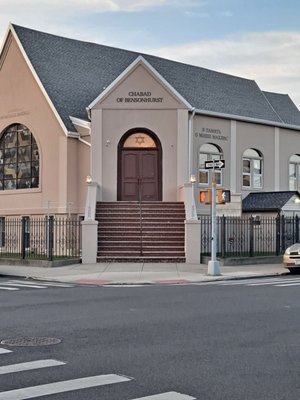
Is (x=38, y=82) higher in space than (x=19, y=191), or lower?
higher

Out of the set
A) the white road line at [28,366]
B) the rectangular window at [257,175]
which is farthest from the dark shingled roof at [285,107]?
the white road line at [28,366]

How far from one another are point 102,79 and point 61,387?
1150 inches

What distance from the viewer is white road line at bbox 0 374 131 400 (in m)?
6.02

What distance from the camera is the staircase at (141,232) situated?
980 inches

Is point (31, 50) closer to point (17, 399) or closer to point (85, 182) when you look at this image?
point (85, 182)

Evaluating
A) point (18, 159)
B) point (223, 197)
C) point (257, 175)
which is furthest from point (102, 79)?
point (223, 197)

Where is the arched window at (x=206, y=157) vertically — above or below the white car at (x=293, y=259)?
above

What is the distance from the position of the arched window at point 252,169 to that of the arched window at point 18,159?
10.7 meters

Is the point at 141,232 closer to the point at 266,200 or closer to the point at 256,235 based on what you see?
the point at 256,235

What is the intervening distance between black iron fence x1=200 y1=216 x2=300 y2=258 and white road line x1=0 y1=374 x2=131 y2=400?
19.4m

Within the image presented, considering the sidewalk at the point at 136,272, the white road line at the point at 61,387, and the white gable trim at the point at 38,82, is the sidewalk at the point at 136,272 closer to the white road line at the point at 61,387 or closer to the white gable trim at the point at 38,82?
the white gable trim at the point at 38,82

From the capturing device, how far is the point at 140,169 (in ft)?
96.7

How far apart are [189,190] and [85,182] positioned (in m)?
5.54

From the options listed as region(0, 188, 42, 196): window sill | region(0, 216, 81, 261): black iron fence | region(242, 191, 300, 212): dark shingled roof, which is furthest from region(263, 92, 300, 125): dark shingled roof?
region(0, 188, 42, 196): window sill
